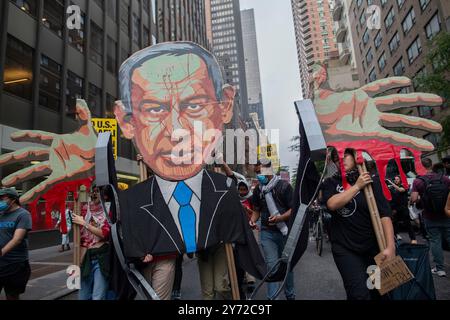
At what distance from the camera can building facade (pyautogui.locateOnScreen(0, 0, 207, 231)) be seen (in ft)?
40.5

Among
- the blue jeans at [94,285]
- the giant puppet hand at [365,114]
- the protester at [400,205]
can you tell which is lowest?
the blue jeans at [94,285]

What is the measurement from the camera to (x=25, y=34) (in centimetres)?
1321

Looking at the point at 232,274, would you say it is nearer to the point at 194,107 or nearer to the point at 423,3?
the point at 194,107

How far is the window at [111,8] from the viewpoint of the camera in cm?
1983

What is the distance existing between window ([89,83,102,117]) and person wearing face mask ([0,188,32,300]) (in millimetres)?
14236

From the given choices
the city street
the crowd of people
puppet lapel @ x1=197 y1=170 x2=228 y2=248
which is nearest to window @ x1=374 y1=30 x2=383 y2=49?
the city street

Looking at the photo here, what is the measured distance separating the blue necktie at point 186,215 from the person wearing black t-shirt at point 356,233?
1.31 m

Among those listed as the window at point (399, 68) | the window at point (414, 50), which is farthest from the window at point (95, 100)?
the window at point (399, 68)

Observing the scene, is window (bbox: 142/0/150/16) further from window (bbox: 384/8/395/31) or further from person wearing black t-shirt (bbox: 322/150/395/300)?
person wearing black t-shirt (bbox: 322/150/395/300)

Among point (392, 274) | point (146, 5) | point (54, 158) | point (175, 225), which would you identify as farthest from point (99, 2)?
point (392, 274)

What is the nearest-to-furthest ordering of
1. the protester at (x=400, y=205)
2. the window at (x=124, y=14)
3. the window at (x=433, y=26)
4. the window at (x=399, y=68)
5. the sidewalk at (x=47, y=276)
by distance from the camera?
the sidewalk at (x=47, y=276)
the protester at (x=400, y=205)
the window at (x=124, y=14)
the window at (x=433, y=26)
the window at (x=399, y=68)

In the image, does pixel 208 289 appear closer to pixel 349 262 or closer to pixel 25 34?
pixel 349 262

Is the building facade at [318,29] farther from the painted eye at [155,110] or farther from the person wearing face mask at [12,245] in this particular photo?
the painted eye at [155,110]

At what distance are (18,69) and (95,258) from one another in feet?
40.1
